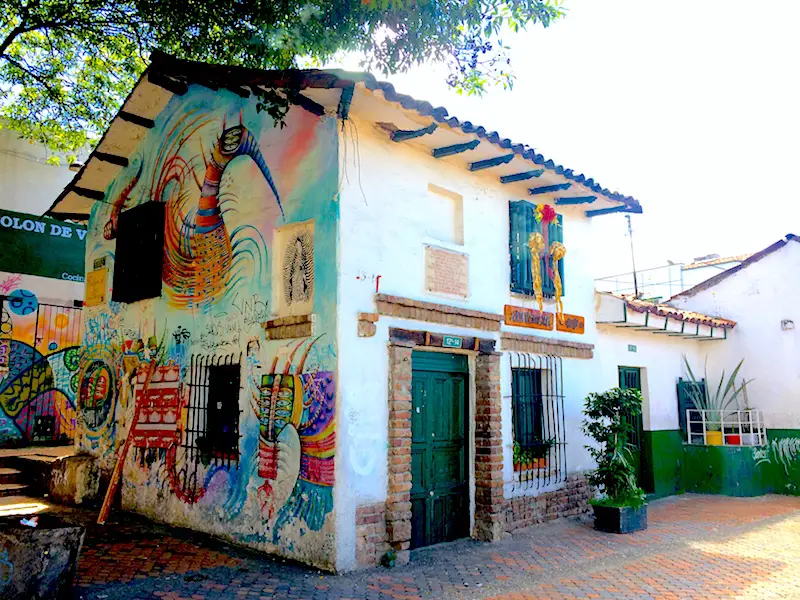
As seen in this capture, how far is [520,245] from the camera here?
9273mm

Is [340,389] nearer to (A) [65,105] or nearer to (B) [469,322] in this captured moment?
(B) [469,322]

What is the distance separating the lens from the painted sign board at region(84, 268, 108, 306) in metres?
10.5

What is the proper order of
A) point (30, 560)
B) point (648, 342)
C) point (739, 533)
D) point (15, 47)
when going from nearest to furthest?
point (30, 560) < point (739, 533) < point (15, 47) < point (648, 342)

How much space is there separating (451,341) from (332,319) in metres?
1.80

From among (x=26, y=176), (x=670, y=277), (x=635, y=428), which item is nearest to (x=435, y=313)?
(x=635, y=428)

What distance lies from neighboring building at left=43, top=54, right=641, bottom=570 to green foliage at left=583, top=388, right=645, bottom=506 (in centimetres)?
59

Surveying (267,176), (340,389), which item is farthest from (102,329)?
(340,389)

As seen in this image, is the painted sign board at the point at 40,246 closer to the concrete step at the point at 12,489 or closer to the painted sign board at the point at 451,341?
the concrete step at the point at 12,489

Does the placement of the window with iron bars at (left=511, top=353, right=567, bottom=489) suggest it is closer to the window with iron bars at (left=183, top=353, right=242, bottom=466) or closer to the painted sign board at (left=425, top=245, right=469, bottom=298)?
the painted sign board at (left=425, top=245, right=469, bottom=298)

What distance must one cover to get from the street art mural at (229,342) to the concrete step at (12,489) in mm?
1148

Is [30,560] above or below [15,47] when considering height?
below

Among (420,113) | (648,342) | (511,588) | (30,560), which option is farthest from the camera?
(648,342)

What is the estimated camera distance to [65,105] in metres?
10.4

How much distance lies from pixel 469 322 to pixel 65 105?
7.30 m
